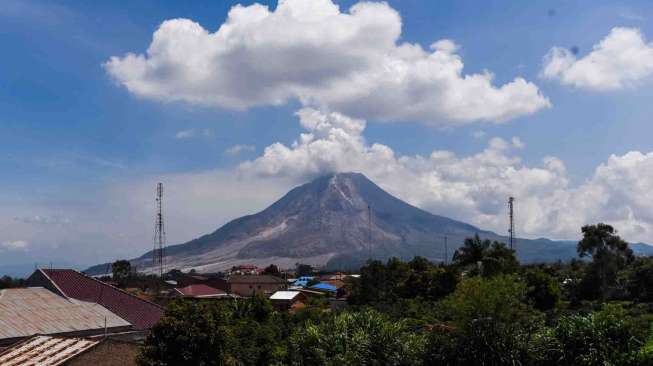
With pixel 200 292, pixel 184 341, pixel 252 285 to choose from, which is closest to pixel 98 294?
pixel 184 341

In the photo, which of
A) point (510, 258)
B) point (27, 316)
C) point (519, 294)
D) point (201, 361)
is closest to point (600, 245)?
point (510, 258)

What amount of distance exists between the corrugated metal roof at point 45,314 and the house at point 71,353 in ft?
13.1

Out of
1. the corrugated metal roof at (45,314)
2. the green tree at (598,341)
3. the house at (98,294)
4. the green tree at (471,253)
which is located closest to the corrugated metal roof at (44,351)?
the corrugated metal roof at (45,314)

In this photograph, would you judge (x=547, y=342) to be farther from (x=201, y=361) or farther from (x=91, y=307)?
(x=91, y=307)

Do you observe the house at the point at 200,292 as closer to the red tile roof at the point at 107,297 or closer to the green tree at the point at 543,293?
the red tile roof at the point at 107,297

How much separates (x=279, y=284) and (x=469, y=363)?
58.0m

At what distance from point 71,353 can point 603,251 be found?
132ft

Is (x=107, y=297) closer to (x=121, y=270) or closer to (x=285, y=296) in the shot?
(x=285, y=296)

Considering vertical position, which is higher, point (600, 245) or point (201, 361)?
point (600, 245)

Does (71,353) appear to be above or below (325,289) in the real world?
above

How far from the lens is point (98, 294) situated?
3762cm

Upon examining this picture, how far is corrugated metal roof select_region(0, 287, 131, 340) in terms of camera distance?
28953mm

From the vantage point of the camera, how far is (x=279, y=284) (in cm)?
7994

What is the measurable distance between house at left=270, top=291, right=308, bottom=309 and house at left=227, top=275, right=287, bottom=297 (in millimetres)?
16112
